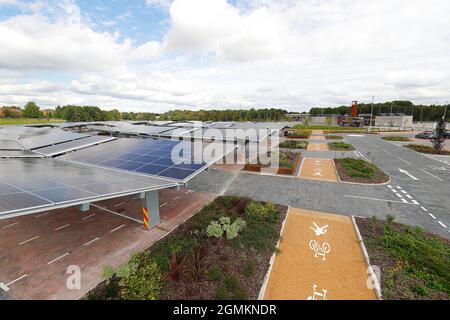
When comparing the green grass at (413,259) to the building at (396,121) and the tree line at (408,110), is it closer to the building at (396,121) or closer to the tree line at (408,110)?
the building at (396,121)

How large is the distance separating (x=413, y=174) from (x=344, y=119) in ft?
342

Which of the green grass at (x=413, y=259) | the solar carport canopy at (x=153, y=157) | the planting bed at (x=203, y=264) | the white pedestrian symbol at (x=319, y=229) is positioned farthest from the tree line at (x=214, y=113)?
the green grass at (x=413, y=259)

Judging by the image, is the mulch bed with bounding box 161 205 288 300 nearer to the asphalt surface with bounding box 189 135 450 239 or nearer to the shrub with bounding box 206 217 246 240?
the shrub with bounding box 206 217 246 240

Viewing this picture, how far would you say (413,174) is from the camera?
26.1 meters

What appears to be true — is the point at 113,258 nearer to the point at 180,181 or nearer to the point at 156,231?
the point at 156,231

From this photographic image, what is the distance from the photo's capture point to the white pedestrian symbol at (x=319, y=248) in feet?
38.7

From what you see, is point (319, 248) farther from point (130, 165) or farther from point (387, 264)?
point (130, 165)

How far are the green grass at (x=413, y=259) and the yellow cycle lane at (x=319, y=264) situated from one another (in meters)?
1.17

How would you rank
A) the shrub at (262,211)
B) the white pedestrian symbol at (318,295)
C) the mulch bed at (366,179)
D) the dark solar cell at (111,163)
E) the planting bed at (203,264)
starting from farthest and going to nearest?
the mulch bed at (366,179) → the dark solar cell at (111,163) → the shrub at (262,211) → the white pedestrian symbol at (318,295) → the planting bed at (203,264)

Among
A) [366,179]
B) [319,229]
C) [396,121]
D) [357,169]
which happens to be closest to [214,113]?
[396,121]

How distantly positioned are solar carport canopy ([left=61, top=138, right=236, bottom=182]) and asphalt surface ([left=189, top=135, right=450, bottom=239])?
5113 millimetres

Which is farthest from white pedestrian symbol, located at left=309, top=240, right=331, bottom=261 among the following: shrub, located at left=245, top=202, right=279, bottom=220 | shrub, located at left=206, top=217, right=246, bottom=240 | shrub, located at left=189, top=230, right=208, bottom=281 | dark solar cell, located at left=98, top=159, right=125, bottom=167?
dark solar cell, located at left=98, top=159, right=125, bottom=167

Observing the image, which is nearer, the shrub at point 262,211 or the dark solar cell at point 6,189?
the dark solar cell at point 6,189

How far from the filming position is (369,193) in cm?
2011
